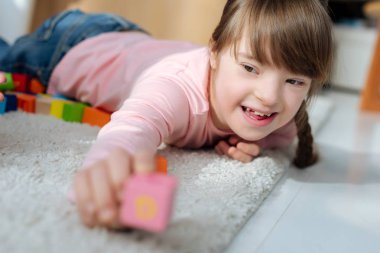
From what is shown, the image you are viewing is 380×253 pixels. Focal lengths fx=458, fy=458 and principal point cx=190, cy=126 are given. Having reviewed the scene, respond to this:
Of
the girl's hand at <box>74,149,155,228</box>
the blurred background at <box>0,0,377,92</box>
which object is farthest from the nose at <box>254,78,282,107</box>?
the blurred background at <box>0,0,377,92</box>

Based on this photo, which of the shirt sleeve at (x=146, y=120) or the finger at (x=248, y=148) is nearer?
the shirt sleeve at (x=146, y=120)

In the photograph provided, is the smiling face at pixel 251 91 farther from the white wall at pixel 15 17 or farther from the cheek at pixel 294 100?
the white wall at pixel 15 17

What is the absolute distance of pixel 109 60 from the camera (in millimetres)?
1119

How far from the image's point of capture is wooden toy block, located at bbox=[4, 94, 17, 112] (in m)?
0.95

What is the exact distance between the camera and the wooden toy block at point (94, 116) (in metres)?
1.00

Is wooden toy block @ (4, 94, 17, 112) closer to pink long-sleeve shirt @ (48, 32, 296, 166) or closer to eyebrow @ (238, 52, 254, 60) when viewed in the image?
pink long-sleeve shirt @ (48, 32, 296, 166)

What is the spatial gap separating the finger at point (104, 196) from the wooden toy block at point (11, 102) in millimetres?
544

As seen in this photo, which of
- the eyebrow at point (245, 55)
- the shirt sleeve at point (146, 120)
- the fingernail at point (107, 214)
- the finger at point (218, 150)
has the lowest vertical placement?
the finger at point (218, 150)

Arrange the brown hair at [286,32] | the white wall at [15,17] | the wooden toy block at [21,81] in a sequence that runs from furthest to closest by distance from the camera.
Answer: the white wall at [15,17]
the wooden toy block at [21,81]
the brown hair at [286,32]

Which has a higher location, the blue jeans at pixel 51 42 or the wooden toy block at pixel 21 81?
the blue jeans at pixel 51 42

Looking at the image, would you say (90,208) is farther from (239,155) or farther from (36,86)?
(36,86)

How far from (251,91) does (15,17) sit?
1.13m

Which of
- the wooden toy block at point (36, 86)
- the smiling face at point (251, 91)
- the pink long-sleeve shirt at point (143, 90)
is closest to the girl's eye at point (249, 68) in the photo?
the smiling face at point (251, 91)

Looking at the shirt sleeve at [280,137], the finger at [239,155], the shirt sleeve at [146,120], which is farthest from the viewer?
the shirt sleeve at [280,137]
